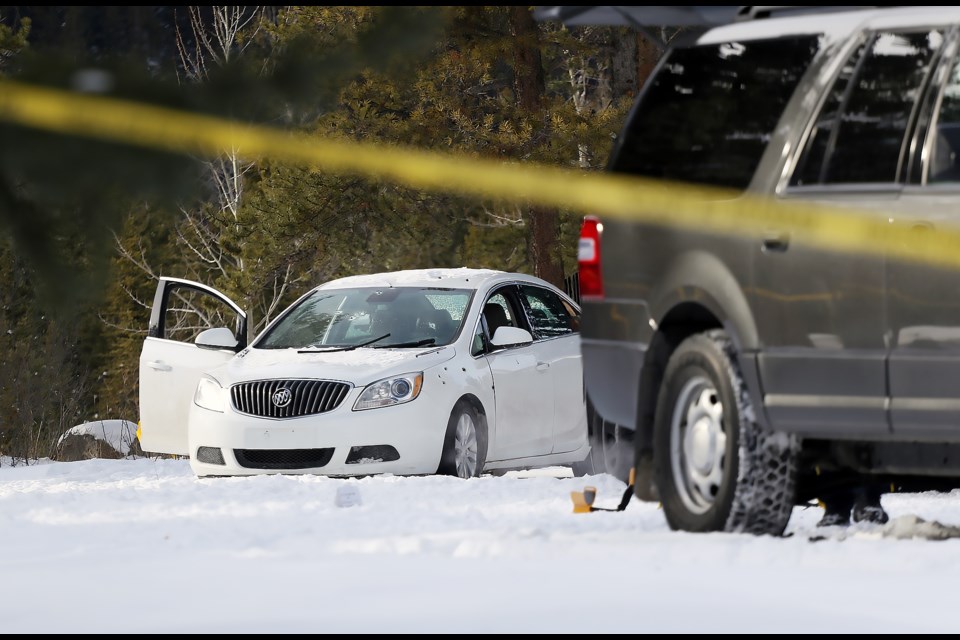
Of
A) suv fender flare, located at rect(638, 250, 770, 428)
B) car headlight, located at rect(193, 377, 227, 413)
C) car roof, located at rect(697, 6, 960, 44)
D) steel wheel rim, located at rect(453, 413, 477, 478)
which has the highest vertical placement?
car roof, located at rect(697, 6, 960, 44)

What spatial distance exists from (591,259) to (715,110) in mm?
1055

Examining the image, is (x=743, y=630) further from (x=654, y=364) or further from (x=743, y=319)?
(x=654, y=364)

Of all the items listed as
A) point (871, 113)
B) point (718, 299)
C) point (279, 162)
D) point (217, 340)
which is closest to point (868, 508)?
point (718, 299)

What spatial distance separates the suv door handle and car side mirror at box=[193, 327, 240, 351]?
6294 mm

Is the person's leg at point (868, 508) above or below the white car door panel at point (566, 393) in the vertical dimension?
above

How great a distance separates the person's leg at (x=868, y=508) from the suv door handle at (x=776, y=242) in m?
1.53

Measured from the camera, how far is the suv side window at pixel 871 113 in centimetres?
726

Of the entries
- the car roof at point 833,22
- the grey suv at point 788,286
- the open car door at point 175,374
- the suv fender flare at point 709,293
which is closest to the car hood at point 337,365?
the open car door at point 175,374

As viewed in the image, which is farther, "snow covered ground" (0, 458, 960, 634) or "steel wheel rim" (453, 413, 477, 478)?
"steel wheel rim" (453, 413, 477, 478)

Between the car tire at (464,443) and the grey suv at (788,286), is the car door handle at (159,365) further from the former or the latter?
the grey suv at (788,286)

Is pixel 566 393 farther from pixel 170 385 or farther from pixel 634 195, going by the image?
pixel 634 195

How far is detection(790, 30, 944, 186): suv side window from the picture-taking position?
23.8ft

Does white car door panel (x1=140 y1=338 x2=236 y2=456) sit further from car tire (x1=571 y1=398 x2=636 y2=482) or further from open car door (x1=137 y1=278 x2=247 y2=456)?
car tire (x1=571 y1=398 x2=636 y2=482)

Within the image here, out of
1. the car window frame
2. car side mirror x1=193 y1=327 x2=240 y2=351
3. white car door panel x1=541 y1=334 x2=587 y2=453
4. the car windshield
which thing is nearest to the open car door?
car side mirror x1=193 y1=327 x2=240 y2=351
